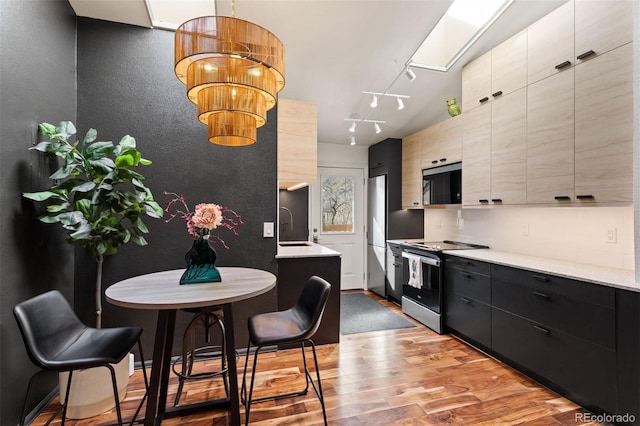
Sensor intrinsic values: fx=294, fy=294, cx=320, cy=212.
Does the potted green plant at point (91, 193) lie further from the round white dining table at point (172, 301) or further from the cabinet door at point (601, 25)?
the cabinet door at point (601, 25)

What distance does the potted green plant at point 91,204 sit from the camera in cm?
176

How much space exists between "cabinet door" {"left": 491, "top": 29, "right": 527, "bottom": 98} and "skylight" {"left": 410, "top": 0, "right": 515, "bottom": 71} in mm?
276

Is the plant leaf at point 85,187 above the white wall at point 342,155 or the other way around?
the other way around

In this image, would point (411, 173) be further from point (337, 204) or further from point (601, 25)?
point (601, 25)

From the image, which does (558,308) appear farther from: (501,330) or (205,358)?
(205,358)

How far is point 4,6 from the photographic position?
1.51 meters

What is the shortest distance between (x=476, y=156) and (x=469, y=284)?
132 cm

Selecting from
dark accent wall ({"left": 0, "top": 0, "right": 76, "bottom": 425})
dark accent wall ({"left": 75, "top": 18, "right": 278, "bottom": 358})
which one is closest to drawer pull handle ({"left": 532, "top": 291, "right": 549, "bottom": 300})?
dark accent wall ({"left": 75, "top": 18, "right": 278, "bottom": 358})

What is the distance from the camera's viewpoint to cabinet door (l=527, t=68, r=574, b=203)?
2189 mm

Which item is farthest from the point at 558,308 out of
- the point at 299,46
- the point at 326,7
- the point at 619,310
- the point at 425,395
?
the point at 299,46

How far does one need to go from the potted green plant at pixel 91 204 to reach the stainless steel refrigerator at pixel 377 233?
3.46 meters

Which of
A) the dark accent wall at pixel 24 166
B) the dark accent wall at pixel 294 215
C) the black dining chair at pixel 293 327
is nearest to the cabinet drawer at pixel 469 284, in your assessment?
the black dining chair at pixel 293 327

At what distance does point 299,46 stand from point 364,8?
0.68 m

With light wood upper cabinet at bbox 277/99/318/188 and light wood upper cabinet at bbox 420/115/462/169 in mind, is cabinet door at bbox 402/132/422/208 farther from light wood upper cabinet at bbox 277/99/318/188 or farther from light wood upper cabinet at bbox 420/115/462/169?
light wood upper cabinet at bbox 277/99/318/188
